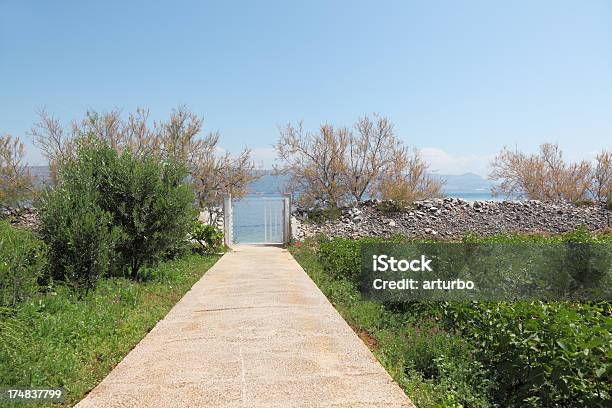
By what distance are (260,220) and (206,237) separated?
4.19 m

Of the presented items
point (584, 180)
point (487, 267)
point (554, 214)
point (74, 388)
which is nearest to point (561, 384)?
point (487, 267)

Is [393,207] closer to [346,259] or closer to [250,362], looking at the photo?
[346,259]

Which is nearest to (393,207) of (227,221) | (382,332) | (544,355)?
(227,221)

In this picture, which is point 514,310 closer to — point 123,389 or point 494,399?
point 494,399

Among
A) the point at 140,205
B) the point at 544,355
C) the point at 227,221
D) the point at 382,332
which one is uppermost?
the point at 140,205

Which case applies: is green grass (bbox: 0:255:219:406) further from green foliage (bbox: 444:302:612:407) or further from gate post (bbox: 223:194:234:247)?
gate post (bbox: 223:194:234:247)

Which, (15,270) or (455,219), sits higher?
(15,270)

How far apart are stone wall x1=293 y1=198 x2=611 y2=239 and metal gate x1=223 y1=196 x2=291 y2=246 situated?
0.70m

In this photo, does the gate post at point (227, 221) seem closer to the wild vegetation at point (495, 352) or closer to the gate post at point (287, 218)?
the gate post at point (287, 218)

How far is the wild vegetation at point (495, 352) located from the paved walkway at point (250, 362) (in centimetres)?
31

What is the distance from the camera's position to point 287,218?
15703 mm

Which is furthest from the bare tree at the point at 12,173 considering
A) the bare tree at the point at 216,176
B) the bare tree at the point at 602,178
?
the bare tree at the point at 602,178

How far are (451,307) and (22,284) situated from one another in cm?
461

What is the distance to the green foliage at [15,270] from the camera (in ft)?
15.7
